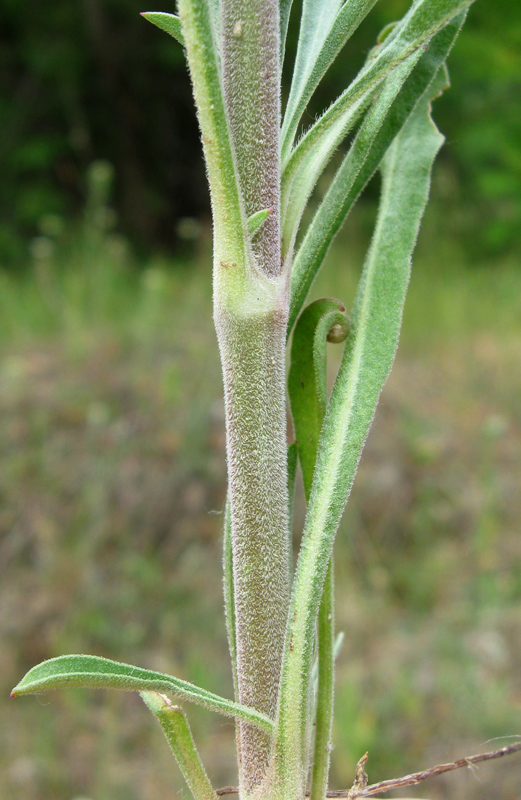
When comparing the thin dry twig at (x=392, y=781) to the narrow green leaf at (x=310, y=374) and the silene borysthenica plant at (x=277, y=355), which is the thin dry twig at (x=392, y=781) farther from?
the narrow green leaf at (x=310, y=374)

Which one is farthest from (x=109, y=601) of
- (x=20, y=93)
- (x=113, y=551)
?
(x=20, y=93)

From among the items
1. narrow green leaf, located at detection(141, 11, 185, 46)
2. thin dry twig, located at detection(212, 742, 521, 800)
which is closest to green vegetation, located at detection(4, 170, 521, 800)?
thin dry twig, located at detection(212, 742, 521, 800)

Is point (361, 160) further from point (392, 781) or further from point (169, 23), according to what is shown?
point (392, 781)

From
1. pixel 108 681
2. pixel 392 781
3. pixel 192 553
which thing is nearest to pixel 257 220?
pixel 108 681

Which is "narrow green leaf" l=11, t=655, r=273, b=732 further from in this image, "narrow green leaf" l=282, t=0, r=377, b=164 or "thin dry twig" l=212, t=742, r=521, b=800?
"narrow green leaf" l=282, t=0, r=377, b=164

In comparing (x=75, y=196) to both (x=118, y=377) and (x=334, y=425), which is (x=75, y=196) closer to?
(x=118, y=377)

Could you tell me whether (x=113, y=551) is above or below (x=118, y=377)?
below
